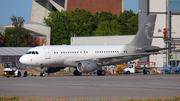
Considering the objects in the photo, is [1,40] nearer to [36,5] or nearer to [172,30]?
[36,5]

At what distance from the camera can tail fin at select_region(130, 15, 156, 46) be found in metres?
44.7

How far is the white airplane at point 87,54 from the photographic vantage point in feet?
129

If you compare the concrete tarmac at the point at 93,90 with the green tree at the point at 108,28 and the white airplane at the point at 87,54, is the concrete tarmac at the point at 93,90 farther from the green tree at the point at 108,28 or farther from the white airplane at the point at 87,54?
the green tree at the point at 108,28

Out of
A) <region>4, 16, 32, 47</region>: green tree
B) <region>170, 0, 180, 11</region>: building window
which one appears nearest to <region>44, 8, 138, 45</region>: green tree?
<region>4, 16, 32, 47</region>: green tree

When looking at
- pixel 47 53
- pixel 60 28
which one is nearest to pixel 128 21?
pixel 60 28

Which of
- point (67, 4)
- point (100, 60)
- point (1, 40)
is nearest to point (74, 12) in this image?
point (67, 4)

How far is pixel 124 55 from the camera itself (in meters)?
41.2

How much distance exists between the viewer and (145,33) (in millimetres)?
45000

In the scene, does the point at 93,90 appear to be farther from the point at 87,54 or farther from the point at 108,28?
the point at 108,28

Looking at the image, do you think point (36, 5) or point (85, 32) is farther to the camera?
point (36, 5)

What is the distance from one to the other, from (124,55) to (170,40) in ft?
64.0

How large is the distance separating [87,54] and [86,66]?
383cm

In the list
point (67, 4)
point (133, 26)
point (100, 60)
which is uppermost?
point (67, 4)

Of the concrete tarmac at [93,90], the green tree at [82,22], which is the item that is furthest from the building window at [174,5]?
the green tree at [82,22]
